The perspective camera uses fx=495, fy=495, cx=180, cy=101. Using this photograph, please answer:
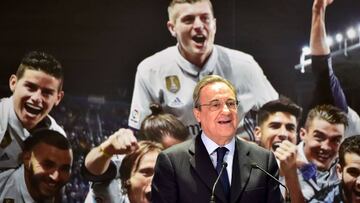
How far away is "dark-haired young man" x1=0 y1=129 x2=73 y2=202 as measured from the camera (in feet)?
11.0

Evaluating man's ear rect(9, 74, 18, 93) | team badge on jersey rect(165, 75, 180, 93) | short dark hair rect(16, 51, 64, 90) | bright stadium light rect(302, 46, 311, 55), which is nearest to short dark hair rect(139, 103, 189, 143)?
team badge on jersey rect(165, 75, 180, 93)

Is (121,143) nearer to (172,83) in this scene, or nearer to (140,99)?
(140,99)

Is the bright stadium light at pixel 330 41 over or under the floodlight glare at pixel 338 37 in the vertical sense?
under

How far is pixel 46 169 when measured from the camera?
3.40 m

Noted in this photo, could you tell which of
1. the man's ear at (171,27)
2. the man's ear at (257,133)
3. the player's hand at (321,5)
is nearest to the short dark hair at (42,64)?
the man's ear at (171,27)

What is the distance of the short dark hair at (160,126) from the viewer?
3.49m

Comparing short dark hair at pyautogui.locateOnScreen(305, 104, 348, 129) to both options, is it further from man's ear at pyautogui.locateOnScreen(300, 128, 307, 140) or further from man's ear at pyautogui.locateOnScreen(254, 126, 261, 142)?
man's ear at pyautogui.locateOnScreen(254, 126, 261, 142)

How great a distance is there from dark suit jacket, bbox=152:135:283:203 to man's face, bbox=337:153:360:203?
1.63m

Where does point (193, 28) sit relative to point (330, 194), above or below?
above

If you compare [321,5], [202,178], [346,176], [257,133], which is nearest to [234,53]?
[257,133]

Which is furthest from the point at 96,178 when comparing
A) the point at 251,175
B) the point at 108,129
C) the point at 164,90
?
the point at 251,175

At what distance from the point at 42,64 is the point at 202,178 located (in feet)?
6.27

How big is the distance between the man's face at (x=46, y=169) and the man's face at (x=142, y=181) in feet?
1.49

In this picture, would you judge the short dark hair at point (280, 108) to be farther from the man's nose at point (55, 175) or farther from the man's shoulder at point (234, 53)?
the man's nose at point (55, 175)
